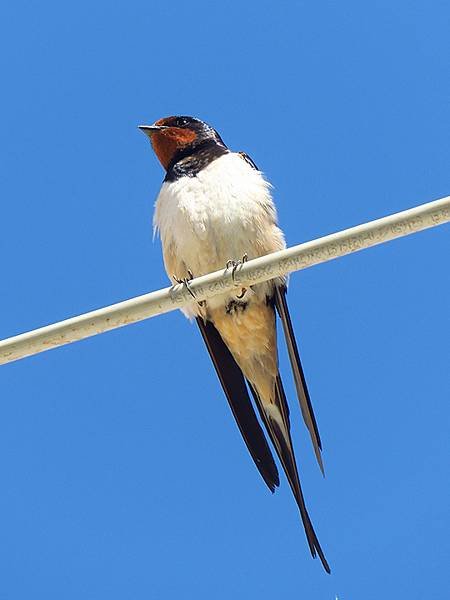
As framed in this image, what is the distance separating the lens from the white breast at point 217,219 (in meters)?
4.72

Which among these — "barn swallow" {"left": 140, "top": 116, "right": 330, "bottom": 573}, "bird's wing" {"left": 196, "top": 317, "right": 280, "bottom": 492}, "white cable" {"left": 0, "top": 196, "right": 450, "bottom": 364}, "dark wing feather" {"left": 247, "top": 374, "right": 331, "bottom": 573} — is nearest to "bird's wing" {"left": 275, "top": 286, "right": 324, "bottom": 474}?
"barn swallow" {"left": 140, "top": 116, "right": 330, "bottom": 573}

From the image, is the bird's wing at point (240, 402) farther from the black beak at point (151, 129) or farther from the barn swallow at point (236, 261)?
the black beak at point (151, 129)

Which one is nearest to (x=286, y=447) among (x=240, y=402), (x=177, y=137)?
(x=240, y=402)

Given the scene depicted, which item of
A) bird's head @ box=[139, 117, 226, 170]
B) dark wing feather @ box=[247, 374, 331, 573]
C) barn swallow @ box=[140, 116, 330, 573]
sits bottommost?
dark wing feather @ box=[247, 374, 331, 573]

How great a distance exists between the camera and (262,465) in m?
4.48

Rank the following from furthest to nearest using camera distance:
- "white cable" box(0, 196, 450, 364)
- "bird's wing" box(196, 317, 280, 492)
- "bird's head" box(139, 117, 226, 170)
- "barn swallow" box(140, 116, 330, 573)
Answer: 1. "bird's head" box(139, 117, 226, 170)
2. "barn swallow" box(140, 116, 330, 573)
3. "bird's wing" box(196, 317, 280, 492)
4. "white cable" box(0, 196, 450, 364)

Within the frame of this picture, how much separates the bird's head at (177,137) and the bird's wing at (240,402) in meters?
0.95

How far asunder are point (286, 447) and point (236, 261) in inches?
30.8

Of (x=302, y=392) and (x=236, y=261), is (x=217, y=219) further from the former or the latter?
(x=302, y=392)

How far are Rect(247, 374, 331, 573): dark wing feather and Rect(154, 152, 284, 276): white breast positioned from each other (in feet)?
1.99

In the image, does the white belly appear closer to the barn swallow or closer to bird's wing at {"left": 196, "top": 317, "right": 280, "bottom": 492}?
the barn swallow

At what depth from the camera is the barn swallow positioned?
15.5ft

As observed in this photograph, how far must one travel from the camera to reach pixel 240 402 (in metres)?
4.77

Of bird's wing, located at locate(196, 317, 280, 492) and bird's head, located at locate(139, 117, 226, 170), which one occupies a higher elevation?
bird's head, located at locate(139, 117, 226, 170)
